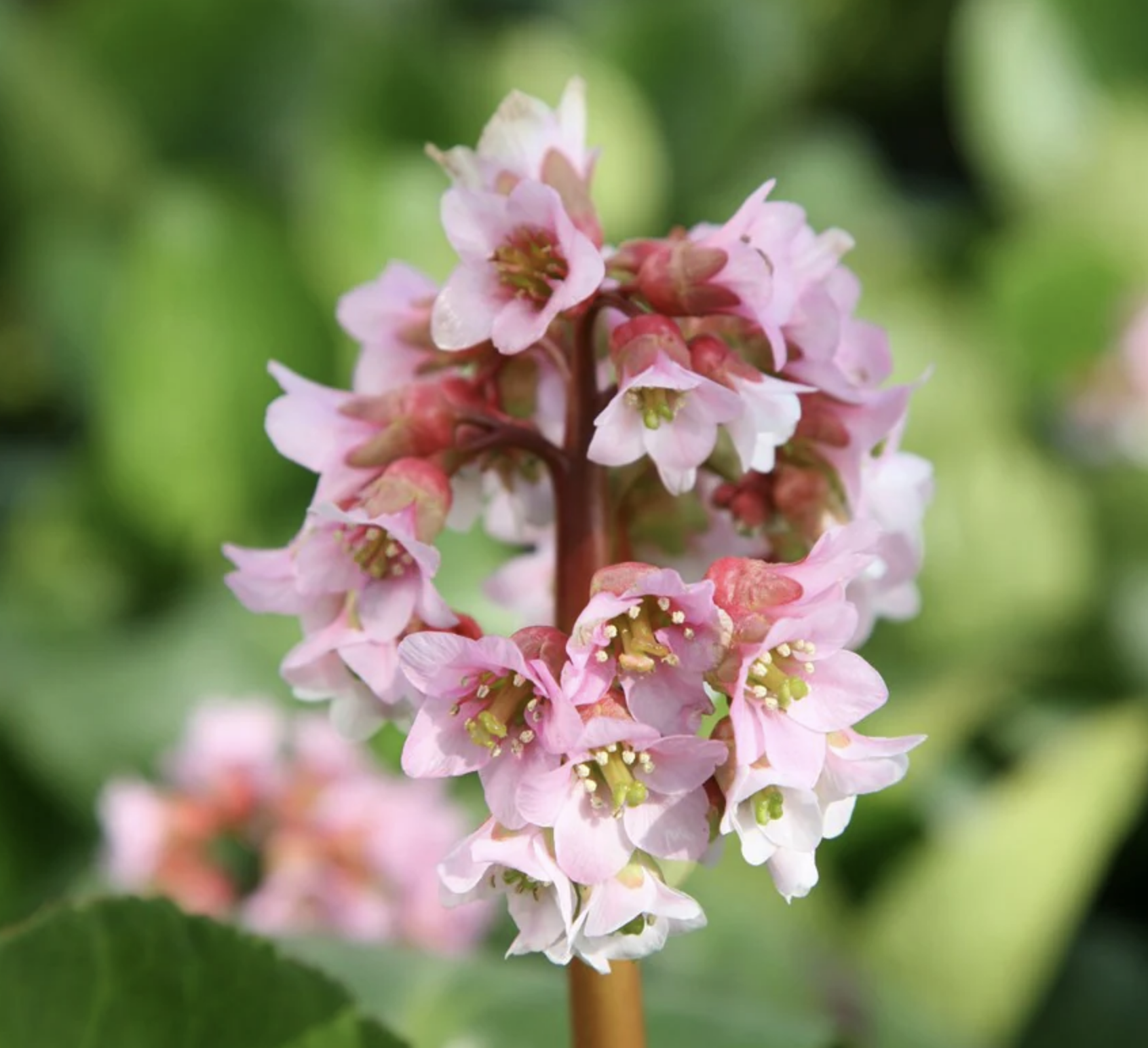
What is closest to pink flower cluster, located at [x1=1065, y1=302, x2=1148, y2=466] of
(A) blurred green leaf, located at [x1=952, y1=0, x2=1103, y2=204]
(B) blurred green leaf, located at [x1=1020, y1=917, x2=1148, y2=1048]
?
(A) blurred green leaf, located at [x1=952, y1=0, x2=1103, y2=204]

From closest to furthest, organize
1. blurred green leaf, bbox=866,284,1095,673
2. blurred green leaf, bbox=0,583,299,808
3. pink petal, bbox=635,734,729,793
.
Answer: pink petal, bbox=635,734,729,793 → blurred green leaf, bbox=0,583,299,808 → blurred green leaf, bbox=866,284,1095,673

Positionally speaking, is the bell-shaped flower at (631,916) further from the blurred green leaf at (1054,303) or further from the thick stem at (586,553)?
the blurred green leaf at (1054,303)

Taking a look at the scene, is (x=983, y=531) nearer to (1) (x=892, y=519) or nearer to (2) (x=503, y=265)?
A: (1) (x=892, y=519)

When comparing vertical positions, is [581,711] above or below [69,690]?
above

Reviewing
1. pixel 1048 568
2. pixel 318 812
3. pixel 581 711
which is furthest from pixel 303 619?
pixel 1048 568

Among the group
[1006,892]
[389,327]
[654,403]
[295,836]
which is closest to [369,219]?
[295,836]

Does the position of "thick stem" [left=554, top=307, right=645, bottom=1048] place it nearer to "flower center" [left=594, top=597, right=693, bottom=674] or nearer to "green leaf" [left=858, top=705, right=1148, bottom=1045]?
"flower center" [left=594, top=597, right=693, bottom=674]

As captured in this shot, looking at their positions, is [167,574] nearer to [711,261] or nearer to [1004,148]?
[1004,148]
